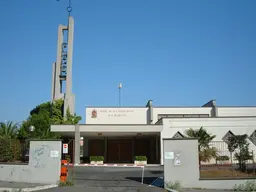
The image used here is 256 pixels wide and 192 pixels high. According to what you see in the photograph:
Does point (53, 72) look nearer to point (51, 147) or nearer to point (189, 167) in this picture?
point (51, 147)

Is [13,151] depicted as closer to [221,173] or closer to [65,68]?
[221,173]

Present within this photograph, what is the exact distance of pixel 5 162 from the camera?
16.0 m

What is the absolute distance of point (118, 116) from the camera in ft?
130

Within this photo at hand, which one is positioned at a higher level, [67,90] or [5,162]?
[67,90]

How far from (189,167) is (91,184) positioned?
16.4ft

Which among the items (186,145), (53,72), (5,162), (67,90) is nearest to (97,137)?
(67,90)

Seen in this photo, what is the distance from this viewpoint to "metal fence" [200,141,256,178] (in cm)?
1424

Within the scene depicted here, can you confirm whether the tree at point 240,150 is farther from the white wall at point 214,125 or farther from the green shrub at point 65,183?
the white wall at point 214,125

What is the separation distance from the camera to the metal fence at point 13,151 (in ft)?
52.9

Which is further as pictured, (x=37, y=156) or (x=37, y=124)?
(x=37, y=124)

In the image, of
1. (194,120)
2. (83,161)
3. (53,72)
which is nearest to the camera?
(194,120)

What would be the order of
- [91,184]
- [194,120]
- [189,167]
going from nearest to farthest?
1. [189,167]
2. [91,184]
3. [194,120]

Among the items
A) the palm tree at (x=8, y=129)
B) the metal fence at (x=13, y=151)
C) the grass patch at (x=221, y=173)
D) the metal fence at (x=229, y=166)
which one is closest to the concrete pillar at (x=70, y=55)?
the palm tree at (x=8, y=129)

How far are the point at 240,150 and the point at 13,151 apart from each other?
513 inches
